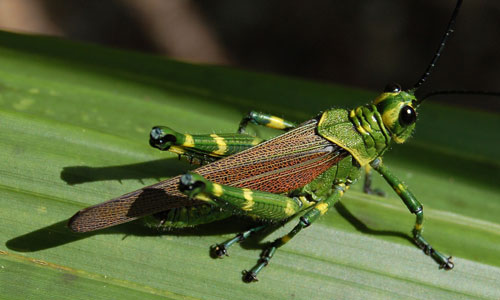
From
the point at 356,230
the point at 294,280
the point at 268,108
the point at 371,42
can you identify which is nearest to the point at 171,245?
the point at 294,280

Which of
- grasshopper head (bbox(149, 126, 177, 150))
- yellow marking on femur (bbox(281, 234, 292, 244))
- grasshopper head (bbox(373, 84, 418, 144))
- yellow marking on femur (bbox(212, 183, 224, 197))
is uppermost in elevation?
grasshopper head (bbox(373, 84, 418, 144))

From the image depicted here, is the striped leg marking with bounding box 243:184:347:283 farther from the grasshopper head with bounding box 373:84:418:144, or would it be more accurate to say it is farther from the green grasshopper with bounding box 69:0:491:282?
the grasshopper head with bounding box 373:84:418:144

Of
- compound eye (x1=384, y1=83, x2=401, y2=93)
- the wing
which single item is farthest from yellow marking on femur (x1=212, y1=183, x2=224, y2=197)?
compound eye (x1=384, y1=83, x2=401, y2=93)

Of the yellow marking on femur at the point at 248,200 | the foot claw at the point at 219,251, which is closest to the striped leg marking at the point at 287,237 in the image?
the foot claw at the point at 219,251

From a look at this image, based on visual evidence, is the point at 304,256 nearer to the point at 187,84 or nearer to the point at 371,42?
the point at 187,84

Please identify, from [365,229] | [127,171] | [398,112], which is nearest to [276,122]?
[398,112]

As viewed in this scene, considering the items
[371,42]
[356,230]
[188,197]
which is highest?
[371,42]
